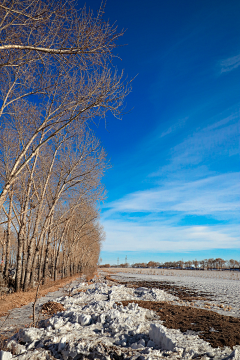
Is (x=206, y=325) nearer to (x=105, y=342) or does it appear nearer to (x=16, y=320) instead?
(x=105, y=342)

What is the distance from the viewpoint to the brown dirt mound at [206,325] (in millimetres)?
5562

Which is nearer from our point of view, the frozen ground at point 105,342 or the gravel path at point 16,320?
the frozen ground at point 105,342

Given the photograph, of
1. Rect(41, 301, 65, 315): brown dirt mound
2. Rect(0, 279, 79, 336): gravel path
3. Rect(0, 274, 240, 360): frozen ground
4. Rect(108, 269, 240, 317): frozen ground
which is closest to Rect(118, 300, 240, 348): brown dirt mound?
Rect(0, 274, 240, 360): frozen ground

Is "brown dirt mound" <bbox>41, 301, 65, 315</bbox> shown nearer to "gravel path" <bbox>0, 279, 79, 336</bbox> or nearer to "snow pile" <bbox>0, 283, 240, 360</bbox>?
"gravel path" <bbox>0, 279, 79, 336</bbox>

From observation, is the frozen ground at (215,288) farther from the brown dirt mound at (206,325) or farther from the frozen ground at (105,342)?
the frozen ground at (105,342)

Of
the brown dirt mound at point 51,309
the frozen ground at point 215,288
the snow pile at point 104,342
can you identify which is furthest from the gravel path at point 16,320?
the frozen ground at point 215,288

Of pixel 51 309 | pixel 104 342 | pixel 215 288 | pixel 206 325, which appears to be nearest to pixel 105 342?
pixel 104 342

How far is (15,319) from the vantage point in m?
7.52

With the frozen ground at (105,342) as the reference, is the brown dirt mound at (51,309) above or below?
below

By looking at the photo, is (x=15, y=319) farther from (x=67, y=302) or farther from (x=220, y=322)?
(x=220, y=322)

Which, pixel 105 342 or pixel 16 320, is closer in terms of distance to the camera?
pixel 105 342

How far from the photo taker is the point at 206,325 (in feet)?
22.1

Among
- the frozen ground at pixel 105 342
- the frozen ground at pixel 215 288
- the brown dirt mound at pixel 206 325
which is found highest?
the frozen ground at pixel 105 342

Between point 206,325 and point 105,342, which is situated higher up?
point 105,342
